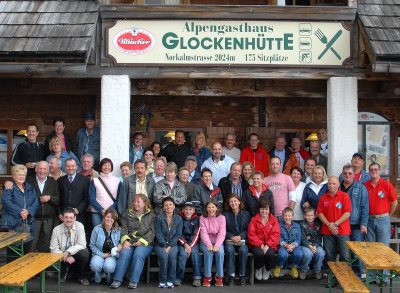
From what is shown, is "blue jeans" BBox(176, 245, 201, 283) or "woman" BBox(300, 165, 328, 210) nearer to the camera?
"blue jeans" BBox(176, 245, 201, 283)

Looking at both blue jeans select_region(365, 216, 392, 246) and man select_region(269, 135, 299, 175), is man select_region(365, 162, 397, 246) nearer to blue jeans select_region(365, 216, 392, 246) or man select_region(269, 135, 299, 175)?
blue jeans select_region(365, 216, 392, 246)

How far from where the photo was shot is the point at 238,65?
9922 mm

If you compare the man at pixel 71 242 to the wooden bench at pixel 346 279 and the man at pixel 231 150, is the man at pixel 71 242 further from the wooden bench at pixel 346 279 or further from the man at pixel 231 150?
the wooden bench at pixel 346 279

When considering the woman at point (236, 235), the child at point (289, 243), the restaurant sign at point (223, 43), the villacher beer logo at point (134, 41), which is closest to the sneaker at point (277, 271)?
the child at point (289, 243)

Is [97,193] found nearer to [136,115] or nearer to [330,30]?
[136,115]

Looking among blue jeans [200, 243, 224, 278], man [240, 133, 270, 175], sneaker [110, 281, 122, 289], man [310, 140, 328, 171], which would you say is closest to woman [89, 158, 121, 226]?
sneaker [110, 281, 122, 289]

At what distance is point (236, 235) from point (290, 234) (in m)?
0.80

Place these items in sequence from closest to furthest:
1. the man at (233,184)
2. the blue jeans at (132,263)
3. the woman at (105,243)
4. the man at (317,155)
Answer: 1. the blue jeans at (132,263)
2. the woman at (105,243)
3. the man at (233,184)
4. the man at (317,155)

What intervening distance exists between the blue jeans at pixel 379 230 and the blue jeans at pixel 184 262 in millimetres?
2600

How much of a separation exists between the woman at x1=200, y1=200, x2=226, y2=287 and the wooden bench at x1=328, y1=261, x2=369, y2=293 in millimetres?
1565

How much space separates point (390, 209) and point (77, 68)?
527cm

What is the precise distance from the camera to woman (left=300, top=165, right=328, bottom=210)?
923 centimetres

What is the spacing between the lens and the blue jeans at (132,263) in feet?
28.1

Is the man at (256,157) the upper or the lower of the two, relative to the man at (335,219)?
upper
